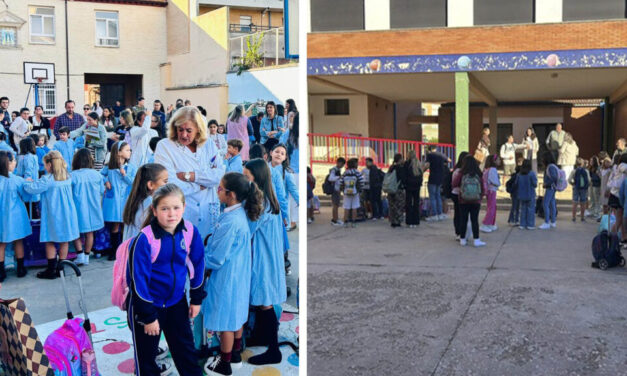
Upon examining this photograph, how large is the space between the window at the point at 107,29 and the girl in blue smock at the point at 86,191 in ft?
4.11

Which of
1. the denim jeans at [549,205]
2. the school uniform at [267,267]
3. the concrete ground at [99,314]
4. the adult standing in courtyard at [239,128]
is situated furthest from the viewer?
the denim jeans at [549,205]

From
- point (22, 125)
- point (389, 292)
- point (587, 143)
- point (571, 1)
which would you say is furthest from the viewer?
point (587, 143)

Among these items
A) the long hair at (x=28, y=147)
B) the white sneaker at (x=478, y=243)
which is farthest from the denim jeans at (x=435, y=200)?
the long hair at (x=28, y=147)

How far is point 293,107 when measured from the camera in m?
2.69

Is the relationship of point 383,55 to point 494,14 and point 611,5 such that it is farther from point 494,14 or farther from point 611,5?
point 611,5

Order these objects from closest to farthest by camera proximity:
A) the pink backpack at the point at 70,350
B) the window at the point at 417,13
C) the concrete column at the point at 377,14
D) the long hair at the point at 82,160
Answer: the pink backpack at the point at 70,350 → the long hair at the point at 82,160 → the window at the point at 417,13 → the concrete column at the point at 377,14

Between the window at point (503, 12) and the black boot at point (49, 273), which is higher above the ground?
the window at point (503, 12)

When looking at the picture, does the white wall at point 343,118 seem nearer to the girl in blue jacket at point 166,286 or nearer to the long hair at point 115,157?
the long hair at point 115,157

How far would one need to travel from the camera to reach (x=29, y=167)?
11.9 feet

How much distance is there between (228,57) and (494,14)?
44.2 ft

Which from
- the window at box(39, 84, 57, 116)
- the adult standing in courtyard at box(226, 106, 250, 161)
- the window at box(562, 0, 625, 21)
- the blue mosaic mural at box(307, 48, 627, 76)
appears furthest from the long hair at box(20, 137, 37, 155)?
the window at box(562, 0, 625, 21)

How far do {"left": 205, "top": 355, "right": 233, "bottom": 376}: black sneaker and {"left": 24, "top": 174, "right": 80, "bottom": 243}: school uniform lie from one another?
131 cm

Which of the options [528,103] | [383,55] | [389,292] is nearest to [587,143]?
[528,103]

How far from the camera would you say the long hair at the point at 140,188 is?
2.53 metres
